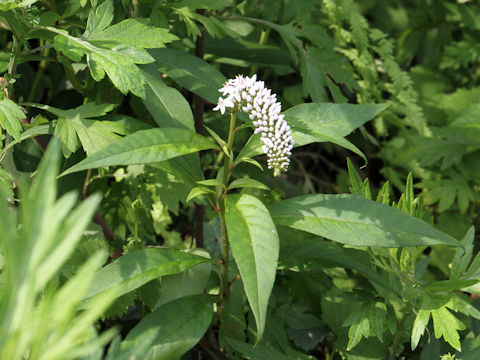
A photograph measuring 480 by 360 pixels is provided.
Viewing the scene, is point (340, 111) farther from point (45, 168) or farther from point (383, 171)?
point (383, 171)

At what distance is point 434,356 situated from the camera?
1451mm

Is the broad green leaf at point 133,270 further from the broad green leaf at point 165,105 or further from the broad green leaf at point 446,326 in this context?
the broad green leaf at point 446,326

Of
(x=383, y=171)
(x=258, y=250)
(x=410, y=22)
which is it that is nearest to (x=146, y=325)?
(x=258, y=250)

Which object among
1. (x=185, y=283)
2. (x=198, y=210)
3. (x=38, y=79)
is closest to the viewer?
(x=185, y=283)

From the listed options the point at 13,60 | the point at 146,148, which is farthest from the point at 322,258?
the point at 13,60

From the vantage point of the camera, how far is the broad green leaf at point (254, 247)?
1.01m

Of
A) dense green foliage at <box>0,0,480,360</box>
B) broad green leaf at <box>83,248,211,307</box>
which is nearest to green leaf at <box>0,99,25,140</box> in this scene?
dense green foliage at <box>0,0,480,360</box>

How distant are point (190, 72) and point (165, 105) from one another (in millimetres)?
198

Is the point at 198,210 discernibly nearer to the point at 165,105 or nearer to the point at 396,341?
the point at 165,105

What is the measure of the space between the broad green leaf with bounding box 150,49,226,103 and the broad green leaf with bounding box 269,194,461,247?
1.41ft

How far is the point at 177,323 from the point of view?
1265 mm

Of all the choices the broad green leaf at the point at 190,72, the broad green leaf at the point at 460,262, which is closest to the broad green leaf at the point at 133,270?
the broad green leaf at the point at 190,72

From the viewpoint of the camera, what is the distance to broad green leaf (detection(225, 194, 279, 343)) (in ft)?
3.31

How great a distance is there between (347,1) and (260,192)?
0.81m
